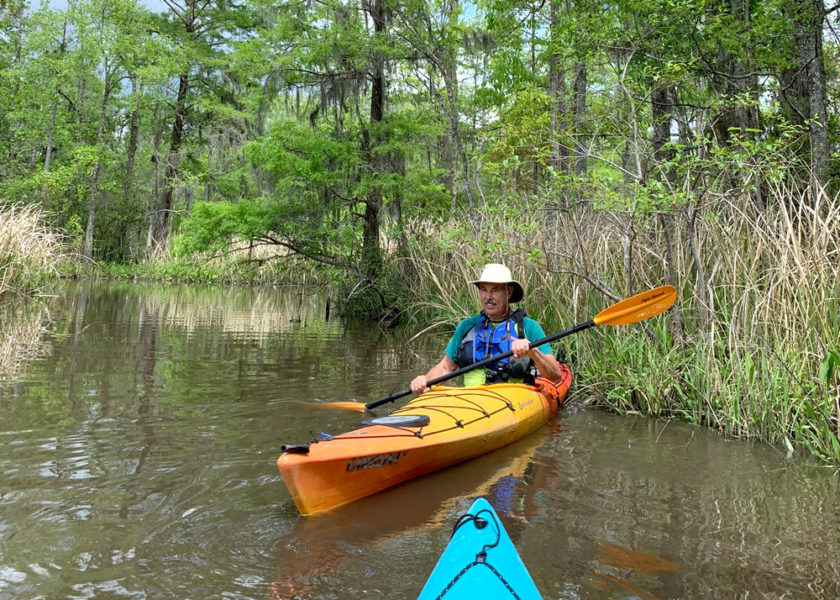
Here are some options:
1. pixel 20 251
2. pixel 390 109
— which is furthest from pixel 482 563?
pixel 390 109

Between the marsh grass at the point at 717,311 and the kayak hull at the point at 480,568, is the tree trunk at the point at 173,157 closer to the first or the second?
the marsh grass at the point at 717,311

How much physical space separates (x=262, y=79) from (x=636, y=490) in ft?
35.5

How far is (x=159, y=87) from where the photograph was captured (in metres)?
22.9

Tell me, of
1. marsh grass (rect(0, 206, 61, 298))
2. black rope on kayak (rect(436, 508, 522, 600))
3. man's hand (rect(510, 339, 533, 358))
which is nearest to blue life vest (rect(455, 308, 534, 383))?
man's hand (rect(510, 339, 533, 358))

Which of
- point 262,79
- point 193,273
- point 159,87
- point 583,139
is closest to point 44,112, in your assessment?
point 159,87

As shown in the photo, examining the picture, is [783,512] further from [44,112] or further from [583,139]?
[44,112]

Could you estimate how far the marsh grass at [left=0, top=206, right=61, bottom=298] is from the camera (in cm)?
980

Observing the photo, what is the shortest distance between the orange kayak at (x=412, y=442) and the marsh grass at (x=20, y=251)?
7925mm

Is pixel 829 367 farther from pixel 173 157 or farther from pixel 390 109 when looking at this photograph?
pixel 173 157

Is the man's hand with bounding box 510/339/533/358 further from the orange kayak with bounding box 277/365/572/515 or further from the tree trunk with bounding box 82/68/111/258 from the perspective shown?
the tree trunk with bounding box 82/68/111/258

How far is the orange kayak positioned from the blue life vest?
24 cm

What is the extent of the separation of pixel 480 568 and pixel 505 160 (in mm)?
4976

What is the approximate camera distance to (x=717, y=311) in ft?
17.3

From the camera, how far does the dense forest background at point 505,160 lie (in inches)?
198
